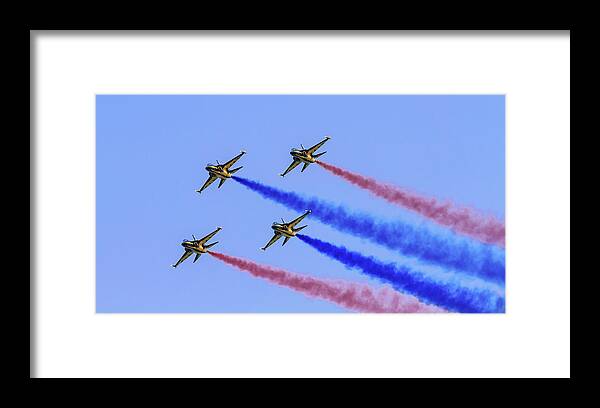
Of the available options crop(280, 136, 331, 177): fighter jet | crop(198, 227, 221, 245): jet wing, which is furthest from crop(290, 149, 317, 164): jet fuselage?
crop(198, 227, 221, 245): jet wing

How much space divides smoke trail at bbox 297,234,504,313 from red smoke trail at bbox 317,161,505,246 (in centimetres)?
207

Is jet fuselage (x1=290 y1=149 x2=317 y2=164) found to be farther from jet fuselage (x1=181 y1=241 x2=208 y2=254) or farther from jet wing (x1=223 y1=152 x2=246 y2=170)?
jet fuselage (x1=181 y1=241 x2=208 y2=254)

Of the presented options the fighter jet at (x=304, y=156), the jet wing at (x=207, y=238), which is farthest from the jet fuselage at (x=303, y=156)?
the jet wing at (x=207, y=238)

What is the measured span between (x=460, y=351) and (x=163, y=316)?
9666 mm

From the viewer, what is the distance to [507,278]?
50.7 meters

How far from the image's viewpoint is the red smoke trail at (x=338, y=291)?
54688mm

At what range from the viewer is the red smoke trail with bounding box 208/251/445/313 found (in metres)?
54.7

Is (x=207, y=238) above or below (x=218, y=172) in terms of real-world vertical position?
below

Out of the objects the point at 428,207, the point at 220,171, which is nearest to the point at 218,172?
the point at 220,171

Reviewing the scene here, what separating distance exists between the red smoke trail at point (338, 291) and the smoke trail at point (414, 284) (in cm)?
49

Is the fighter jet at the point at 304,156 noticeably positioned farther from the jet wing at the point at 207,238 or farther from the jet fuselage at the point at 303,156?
the jet wing at the point at 207,238

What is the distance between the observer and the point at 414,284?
55.7 meters

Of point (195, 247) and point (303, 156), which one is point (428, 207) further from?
point (195, 247)

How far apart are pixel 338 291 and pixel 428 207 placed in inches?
173
